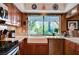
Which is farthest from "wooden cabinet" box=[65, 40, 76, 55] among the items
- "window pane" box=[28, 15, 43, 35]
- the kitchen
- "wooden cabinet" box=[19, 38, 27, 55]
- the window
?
"wooden cabinet" box=[19, 38, 27, 55]

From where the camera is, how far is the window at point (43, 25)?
1960mm

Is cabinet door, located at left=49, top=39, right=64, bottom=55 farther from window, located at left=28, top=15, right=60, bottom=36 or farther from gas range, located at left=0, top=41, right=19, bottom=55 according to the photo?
gas range, located at left=0, top=41, right=19, bottom=55

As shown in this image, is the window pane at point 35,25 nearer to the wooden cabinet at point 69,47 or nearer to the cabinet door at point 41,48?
the cabinet door at point 41,48

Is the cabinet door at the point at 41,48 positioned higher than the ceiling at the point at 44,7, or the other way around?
the ceiling at the point at 44,7

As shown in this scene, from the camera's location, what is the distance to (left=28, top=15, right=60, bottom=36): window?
1960 mm

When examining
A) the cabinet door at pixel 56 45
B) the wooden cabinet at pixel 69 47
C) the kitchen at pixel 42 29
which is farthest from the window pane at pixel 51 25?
the wooden cabinet at pixel 69 47

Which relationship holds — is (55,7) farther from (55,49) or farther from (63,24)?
(55,49)

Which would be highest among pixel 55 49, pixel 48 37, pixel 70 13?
pixel 70 13

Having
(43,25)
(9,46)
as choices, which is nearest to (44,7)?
(43,25)

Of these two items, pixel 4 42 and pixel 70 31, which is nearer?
pixel 4 42

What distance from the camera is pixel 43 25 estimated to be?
6.46 feet

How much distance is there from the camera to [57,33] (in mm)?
1984

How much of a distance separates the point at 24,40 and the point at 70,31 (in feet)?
1.89

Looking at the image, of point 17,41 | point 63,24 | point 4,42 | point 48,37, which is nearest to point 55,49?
point 48,37
